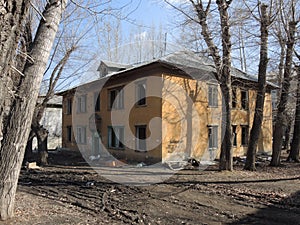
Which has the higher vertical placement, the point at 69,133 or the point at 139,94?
the point at 139,94

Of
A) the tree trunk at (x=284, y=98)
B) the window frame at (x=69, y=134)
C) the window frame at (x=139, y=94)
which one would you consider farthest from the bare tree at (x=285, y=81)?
the window frame at (x=69, y=134)

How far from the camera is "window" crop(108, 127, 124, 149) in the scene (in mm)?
20562

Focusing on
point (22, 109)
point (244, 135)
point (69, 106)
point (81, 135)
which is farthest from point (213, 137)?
point (22, 109)

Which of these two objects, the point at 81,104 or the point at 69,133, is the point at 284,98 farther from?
the point at 69,133

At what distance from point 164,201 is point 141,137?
35.0 feet

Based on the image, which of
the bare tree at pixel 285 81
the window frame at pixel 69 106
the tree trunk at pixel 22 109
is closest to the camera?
the tree trunk at pixel 22 109

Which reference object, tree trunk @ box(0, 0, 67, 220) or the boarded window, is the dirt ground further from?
the boarded window

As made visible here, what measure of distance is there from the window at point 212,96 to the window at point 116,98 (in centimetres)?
589

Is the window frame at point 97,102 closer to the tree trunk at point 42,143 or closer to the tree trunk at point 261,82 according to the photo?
the tree trunk at point 42,143

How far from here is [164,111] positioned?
17219 millimetres

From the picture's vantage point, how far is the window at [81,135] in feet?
83.3

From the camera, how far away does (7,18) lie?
4.10 metres

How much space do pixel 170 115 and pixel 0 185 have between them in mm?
12652

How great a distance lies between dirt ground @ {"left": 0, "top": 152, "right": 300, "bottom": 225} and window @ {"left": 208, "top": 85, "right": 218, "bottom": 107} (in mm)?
8004
